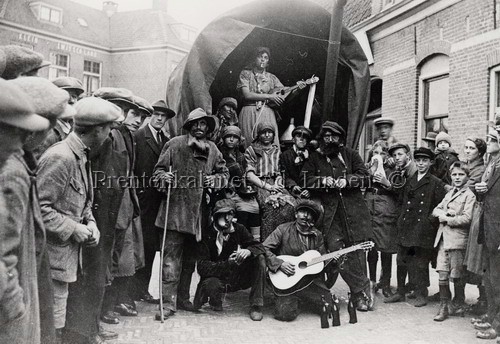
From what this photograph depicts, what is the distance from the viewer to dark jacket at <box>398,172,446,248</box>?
584 centimetres

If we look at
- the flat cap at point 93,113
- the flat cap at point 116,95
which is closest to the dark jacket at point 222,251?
the flat cap at point 116,95

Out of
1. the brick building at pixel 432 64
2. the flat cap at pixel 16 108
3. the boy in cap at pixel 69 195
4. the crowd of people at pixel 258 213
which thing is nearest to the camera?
the flat cap at pixel 16 108

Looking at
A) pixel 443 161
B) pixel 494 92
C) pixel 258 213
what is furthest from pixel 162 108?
pixel 494 92

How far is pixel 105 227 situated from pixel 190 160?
162cm

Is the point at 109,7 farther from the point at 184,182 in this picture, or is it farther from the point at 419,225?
the point at 419,225

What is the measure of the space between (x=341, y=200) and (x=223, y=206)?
1.35 m

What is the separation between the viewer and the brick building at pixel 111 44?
866 inches

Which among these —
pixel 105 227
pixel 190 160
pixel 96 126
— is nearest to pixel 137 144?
pixel 190 160

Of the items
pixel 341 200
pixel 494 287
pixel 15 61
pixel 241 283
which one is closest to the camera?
pixel 15 61

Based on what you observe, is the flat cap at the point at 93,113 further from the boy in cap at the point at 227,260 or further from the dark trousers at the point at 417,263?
the dark trousers at the point at 417,263

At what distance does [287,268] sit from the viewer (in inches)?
213

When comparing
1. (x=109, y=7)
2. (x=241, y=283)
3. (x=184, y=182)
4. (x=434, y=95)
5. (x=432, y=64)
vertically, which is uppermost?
(x=109, y=7)

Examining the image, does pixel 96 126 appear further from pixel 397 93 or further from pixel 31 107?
pixel 397 93

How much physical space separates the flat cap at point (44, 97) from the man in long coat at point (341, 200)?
3.92 meters
